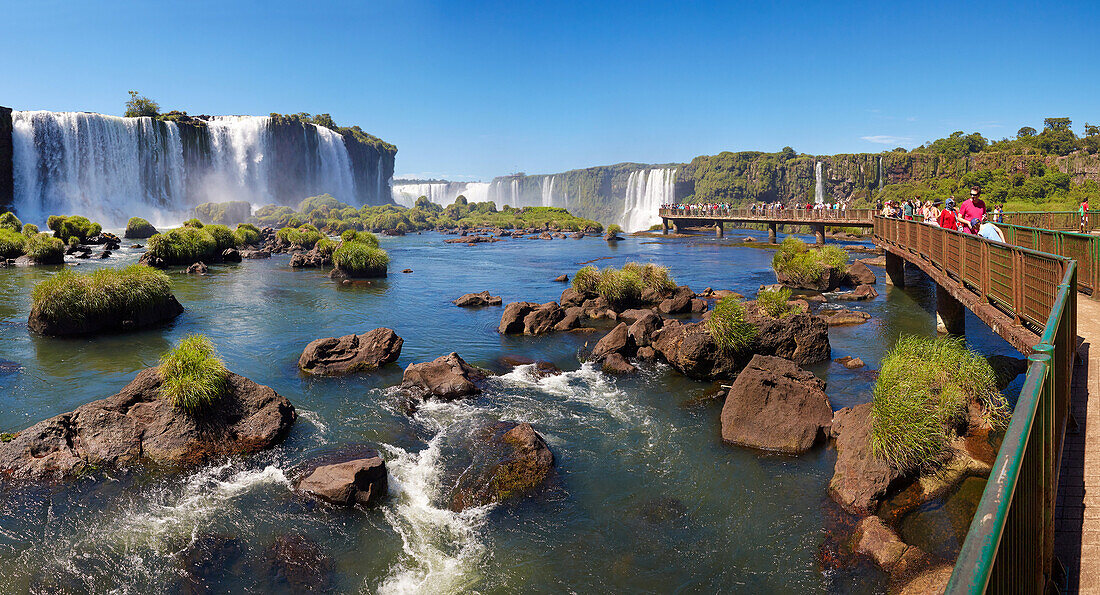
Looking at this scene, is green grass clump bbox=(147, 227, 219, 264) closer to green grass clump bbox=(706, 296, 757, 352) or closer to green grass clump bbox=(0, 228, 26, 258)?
green grass clump bbox=(0, 228, 26, 258)

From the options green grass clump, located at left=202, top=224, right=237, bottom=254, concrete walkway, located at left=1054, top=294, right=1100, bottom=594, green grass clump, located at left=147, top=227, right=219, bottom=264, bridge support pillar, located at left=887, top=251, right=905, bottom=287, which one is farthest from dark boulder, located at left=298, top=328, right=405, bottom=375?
green grass clump, located at left=202, top=224, right=237, bottom=254

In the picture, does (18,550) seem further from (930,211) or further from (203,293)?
(930,211)

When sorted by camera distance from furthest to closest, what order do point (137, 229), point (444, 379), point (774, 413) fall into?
point (137, 229)
point (444, 379)
point (774, 413)

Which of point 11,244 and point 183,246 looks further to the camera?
point 183,246

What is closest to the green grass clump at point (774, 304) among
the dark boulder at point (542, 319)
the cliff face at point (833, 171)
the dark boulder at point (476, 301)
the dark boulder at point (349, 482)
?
the dark boulder at point (542, 319)

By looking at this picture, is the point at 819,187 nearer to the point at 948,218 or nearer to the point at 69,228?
the point at 948,218

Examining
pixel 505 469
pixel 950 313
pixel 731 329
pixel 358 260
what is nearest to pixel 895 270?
pixel 950 313
